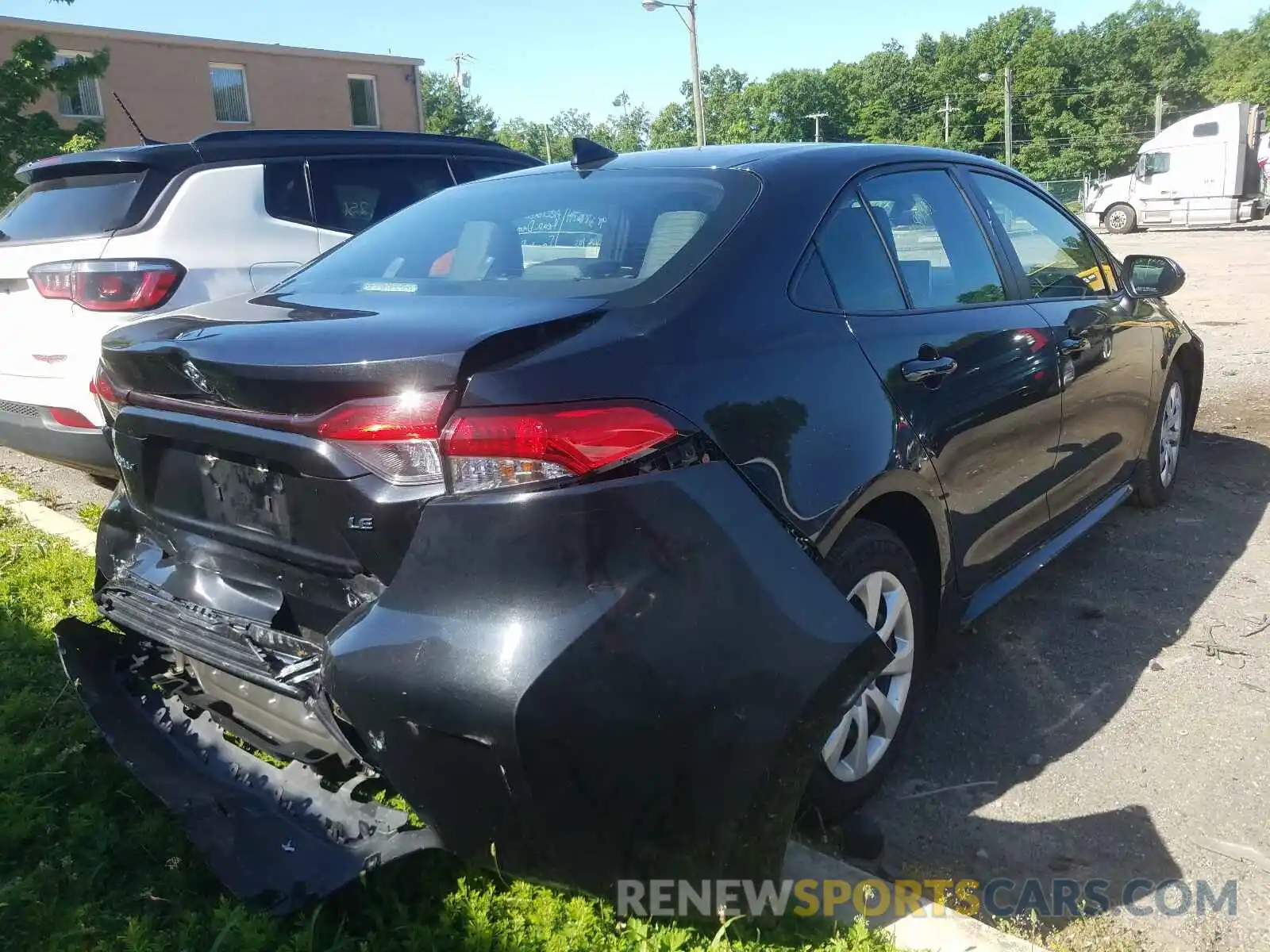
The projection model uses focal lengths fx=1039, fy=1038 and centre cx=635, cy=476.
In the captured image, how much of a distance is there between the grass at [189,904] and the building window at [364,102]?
32385 mm

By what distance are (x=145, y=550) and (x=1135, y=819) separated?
8.61 ft

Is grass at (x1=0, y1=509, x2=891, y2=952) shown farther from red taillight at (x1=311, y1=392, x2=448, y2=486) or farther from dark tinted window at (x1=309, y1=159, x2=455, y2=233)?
dark tinted window at (x1=309, y1=159, x2=455, y2=233)

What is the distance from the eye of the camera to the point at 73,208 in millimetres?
4957

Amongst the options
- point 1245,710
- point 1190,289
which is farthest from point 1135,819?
point 1190,289

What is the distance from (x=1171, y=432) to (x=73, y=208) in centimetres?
548

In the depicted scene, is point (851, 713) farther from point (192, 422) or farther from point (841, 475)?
point (192, 422)

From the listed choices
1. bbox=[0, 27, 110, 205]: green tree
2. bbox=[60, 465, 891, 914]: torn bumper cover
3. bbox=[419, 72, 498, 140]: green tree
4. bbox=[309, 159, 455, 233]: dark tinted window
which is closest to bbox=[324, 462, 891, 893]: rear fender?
bbox=[60, 465, 891, 914]: torn bumper cover

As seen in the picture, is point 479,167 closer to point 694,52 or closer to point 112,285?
point 112,285

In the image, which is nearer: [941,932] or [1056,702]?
[941,932]

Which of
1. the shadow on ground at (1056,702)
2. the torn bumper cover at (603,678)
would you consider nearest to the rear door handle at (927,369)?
the torn bumper cover at (603,678)

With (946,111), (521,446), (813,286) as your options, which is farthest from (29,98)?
(946,111)

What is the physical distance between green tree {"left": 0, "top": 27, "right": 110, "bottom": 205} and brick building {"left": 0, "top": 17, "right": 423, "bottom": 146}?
1452 centimetres

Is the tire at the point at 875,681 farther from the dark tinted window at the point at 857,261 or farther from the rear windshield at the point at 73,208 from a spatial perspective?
the rear windshield at the point at 73,208

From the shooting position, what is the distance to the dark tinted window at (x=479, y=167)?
21.4 ft
